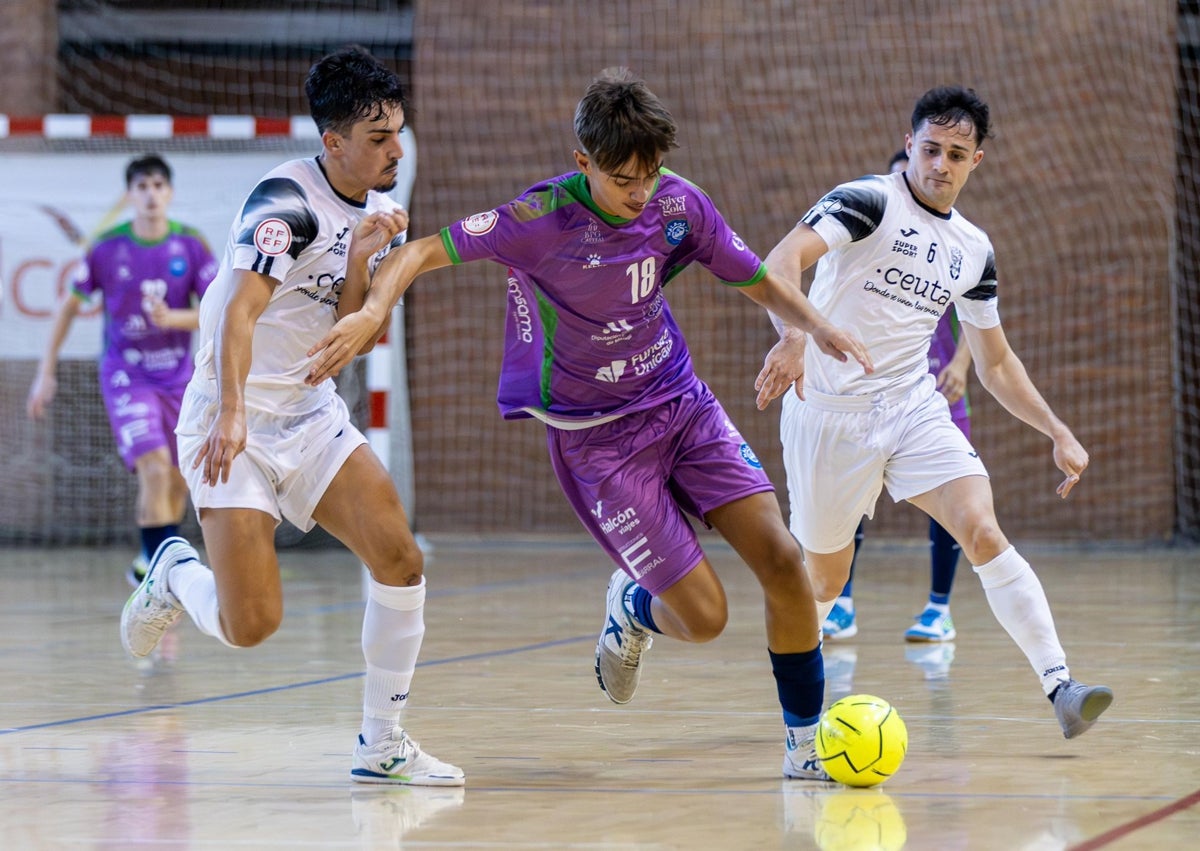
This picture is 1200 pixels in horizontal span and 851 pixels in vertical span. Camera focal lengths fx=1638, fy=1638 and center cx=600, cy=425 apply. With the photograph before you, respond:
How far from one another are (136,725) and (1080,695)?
2.77 m

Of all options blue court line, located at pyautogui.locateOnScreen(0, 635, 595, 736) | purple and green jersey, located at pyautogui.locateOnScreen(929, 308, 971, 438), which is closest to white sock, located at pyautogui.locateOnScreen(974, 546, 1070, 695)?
blue court line, located at pyautogui.locateOnScreen(0, 635, 595, 736)

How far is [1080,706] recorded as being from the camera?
13.9 feet

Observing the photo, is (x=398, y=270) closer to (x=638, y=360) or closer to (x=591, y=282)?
(x=591, y=282)

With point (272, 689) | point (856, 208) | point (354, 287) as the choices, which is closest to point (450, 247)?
point (354, 287)

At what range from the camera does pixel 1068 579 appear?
9.88 m

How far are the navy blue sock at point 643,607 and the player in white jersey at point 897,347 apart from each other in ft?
2.69

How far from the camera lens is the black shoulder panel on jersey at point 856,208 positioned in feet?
16.9

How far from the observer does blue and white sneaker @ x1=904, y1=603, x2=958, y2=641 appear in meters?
7.01

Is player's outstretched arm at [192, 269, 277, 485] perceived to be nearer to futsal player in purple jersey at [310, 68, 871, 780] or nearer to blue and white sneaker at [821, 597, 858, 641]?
futsal player in purple jersey at [310, 68, 871, 780]

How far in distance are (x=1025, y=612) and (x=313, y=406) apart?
2076mm

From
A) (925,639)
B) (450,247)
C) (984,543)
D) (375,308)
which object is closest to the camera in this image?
(375,308)

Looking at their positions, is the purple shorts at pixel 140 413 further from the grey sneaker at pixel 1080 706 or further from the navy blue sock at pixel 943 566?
the grey sneaker at pixel 1080 706

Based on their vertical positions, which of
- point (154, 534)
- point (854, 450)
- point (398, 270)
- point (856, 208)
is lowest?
point (154, 534)

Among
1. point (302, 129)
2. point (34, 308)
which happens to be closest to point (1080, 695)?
point (302, 129)
